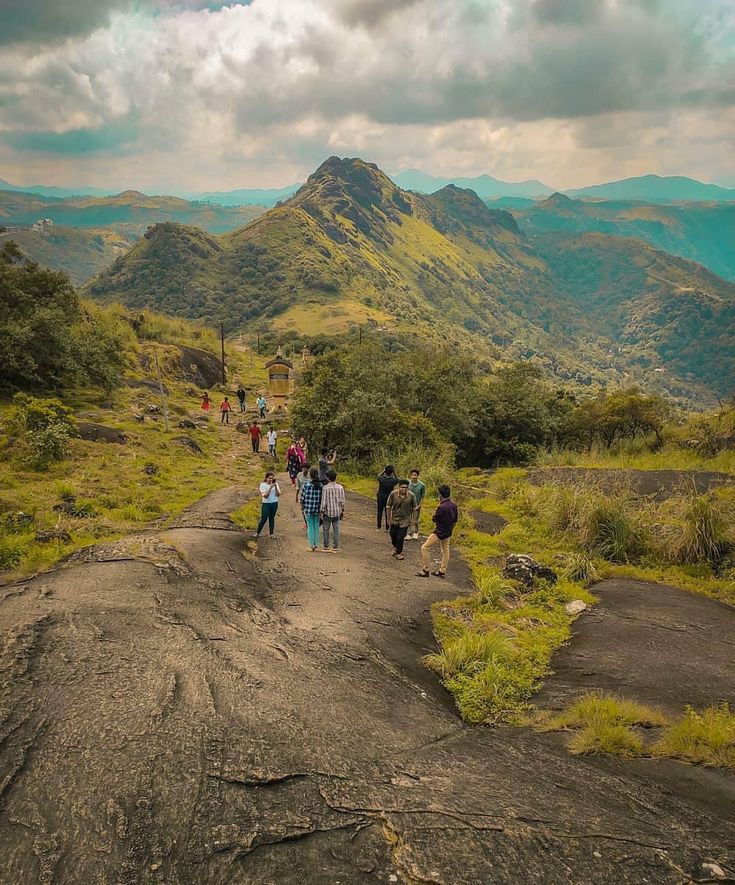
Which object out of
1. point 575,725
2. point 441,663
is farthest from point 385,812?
point 441,663

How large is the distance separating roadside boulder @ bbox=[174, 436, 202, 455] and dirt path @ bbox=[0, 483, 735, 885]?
16.5 meters

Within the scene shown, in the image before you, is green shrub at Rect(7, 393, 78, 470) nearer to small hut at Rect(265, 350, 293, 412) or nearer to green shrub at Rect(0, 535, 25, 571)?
green shrub at Rect(0, 535, 25, 571)

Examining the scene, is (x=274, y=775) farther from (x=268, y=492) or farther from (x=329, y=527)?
(x=268, y=492)

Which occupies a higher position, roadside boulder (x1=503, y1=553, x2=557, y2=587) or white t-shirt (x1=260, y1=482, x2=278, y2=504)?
white t-shirt (x1=260, y1=482, x2=278, y2=504)

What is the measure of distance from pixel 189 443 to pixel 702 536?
809 inches

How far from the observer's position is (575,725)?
609 cm

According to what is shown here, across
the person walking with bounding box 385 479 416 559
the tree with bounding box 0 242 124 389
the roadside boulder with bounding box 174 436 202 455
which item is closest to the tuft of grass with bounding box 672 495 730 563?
the person walking with bounding box 385 479 416 559

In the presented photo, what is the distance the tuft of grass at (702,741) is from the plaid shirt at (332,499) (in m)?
7.68

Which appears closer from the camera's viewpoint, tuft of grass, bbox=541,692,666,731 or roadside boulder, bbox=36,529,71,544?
tuft of grass, bbox=541,692,666,731

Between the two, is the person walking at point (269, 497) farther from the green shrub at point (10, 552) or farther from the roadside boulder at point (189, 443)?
the roadside boulder at point (189, 443)

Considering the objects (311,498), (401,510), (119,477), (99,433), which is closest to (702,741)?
(401,510)

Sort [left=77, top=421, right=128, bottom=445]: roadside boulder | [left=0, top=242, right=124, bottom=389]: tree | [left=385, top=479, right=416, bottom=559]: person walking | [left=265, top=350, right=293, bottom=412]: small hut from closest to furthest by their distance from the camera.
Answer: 1. [left=385, top=479, right=416, bottom=559]: person walking
2. [left=77, top=421, right=128, bottom=445]: roadside boulder
3. [left=0, top=242, right=124, bottom=389]: tree
4. [left=265, top=350, right=293, bottom=412]: small hut

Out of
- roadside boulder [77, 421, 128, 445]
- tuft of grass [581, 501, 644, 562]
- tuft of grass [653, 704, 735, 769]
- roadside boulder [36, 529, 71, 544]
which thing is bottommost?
tuft of grass [581, 501, 644, 562]

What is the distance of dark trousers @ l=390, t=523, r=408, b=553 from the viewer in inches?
484
